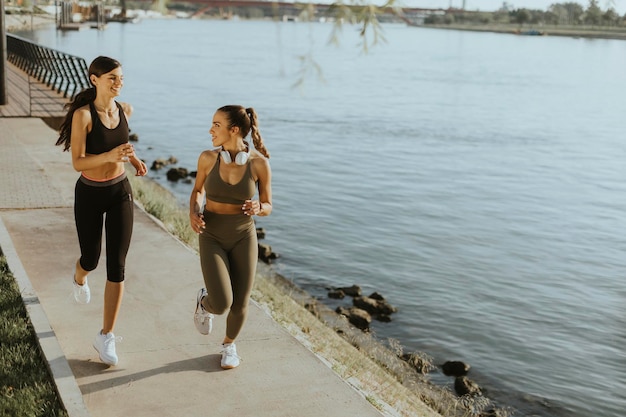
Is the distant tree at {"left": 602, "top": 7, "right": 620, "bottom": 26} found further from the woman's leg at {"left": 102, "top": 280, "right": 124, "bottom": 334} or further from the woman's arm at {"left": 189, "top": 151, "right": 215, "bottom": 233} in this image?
the woman's leg at {"left": 102, "top": 280, "right": 124, "bottom": 334}

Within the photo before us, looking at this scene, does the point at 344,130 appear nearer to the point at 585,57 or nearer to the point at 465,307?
the point at 465,307

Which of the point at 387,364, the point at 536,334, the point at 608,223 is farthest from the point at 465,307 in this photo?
the point at 608,223

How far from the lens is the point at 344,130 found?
35656mm

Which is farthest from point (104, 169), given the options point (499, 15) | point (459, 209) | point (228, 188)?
point (459, 209)

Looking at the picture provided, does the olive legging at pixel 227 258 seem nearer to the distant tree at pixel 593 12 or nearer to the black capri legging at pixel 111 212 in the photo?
the black capri legging at pixel 111 212

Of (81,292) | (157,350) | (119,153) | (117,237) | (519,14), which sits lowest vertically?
(157,350)

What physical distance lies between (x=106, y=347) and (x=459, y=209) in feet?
58.2

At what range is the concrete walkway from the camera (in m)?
5.32

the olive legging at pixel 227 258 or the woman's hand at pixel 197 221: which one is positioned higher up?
the woman's hand at pixel 197 221

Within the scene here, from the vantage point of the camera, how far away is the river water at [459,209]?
1257 cm

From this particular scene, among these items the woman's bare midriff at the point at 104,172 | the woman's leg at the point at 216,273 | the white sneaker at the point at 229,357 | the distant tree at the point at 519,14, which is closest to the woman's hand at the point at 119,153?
the woman's bare midriff at the point at 104,172

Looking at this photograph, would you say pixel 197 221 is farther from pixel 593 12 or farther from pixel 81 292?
pixel 593 12

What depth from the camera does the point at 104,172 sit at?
5379 mm

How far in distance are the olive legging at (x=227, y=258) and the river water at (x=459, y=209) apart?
999mm
